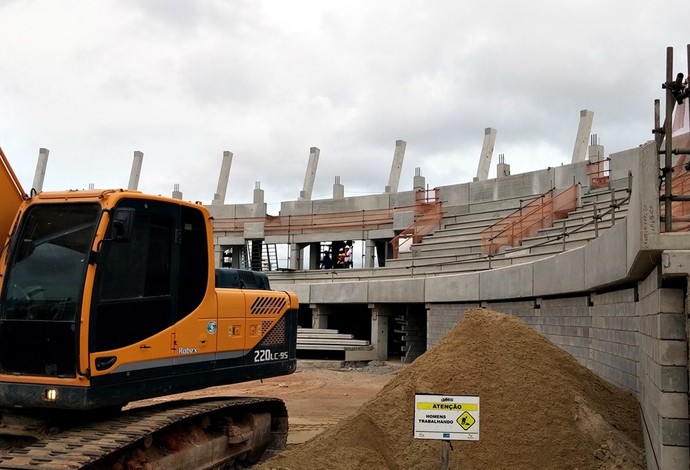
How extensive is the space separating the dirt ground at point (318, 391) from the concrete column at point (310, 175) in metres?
17.6

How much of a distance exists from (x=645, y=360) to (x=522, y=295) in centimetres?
792

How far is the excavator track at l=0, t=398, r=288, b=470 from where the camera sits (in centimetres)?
574

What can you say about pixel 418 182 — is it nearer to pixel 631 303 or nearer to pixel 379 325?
pixel 379 325

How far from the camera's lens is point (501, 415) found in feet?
24.6

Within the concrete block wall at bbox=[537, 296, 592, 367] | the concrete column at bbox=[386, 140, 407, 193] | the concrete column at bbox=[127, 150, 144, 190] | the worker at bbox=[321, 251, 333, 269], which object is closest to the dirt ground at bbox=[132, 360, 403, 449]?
the concrete block wall at bbox=[537, 296, 592, 367]

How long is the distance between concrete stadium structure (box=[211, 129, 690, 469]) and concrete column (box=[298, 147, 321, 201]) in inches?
24.2

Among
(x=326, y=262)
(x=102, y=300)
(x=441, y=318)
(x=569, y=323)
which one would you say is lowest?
(x=441, y=318)

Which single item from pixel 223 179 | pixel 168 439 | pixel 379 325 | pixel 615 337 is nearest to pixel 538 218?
pixel 379 325

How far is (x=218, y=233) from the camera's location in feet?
128

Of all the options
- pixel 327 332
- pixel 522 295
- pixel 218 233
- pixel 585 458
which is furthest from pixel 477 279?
pixel 218 233

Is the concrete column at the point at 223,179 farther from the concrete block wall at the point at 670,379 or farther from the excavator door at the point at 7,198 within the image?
the concrete block wall at the point at 670,379

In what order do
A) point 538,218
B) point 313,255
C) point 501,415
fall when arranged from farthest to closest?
point 313,255 → point 538,218 → point 501,415

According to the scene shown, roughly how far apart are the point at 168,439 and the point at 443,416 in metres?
3.07

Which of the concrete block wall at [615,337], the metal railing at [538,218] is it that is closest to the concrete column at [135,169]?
the metal railing at [538,218]
